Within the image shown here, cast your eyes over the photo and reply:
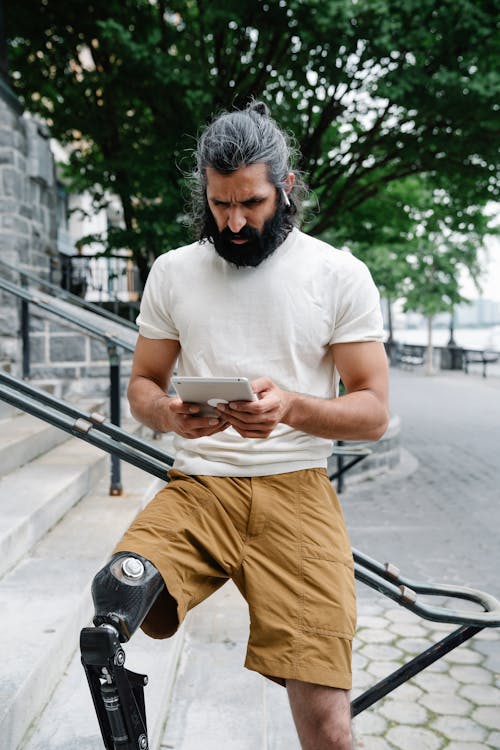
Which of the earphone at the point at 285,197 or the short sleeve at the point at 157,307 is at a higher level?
the earphone at the point at 285,197

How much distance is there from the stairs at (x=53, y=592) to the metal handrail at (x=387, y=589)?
2.64ft

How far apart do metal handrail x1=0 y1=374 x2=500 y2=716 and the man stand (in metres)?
0.24

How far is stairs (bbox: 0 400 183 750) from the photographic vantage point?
2.49m

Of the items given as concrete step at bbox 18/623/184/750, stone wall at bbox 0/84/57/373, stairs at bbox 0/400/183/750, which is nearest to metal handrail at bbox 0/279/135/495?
stairs at bbox 0/400/183/750

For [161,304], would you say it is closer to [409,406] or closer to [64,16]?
[64,16]

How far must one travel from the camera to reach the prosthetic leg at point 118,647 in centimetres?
159

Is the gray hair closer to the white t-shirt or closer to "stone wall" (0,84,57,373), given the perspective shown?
the white t-shirt

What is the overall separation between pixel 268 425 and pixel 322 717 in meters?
0.69

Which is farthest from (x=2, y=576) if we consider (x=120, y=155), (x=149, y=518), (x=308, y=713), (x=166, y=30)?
(x=166, y=30)

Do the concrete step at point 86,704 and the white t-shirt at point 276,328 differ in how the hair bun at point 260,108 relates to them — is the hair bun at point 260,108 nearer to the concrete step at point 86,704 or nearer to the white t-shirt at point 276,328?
the white t-shirt at point 276,328

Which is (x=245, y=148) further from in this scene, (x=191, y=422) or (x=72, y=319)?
(x=72, y=319)

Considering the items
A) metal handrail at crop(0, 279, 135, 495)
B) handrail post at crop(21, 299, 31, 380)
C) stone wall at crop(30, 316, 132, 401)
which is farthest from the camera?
stone wall at crop(30, 316, 132, 401)

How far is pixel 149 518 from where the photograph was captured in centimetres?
189

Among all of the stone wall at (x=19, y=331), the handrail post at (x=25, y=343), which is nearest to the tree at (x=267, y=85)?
the stone wall at (x=19, y=331)
